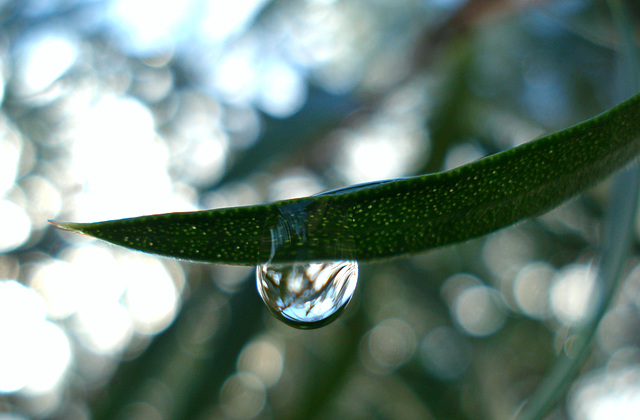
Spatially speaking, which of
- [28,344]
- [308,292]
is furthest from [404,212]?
[28,344]

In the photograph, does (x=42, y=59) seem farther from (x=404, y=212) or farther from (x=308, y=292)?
(x=404, y=212)

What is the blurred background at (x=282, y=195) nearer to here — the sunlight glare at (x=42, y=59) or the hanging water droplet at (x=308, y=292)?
the sunlight glare at (x=42, y=59)

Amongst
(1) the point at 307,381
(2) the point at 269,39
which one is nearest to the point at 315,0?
(2) the point at 269,39

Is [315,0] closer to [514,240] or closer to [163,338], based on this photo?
[514,240]

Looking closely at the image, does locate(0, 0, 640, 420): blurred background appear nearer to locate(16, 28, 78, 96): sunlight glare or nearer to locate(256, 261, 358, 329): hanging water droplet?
locate(16, 28, 78, 96): sunlight glare

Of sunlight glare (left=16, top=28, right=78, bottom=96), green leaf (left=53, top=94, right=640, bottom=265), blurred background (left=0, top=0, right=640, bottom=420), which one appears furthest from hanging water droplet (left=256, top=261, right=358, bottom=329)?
sunlight glare (left=16, top=28, right=78, bottom=96)

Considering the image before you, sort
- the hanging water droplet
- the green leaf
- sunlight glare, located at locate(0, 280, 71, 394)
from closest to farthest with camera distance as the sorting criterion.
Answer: the green leaf
the hanging water droplet
sunlight glare, located at locate(0, 280, 71, 394)

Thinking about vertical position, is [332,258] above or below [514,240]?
below
